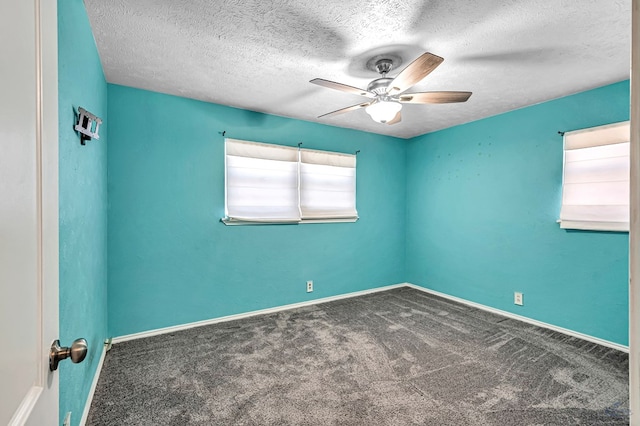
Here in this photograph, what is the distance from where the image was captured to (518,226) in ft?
10.8

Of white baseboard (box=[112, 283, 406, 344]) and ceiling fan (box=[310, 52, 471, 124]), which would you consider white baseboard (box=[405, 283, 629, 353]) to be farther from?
ceiling fan (box=[310, 52, 471, 124])

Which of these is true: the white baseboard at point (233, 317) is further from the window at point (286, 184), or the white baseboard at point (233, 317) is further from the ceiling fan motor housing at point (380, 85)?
the ceiling fan motor housing at point (380, 85)

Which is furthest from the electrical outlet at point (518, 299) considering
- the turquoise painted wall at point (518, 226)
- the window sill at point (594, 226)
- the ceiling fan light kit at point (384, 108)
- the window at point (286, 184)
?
the ceiling fan light kit at point (384, 108)

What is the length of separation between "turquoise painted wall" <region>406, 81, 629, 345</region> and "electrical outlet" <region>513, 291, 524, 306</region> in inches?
2.1

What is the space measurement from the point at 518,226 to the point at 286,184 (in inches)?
106

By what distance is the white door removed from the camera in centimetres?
50

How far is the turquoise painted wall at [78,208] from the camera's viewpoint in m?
1.29

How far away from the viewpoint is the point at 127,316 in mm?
2734

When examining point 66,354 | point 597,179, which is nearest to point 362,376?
point 66,354

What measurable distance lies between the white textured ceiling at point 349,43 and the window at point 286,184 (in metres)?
0.67

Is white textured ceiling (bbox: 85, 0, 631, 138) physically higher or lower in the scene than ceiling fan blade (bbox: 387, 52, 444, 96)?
higher

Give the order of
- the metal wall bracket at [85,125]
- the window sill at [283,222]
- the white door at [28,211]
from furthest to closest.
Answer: the window sill at [283,222] → the metal wall bracket at [85,125] → the white door at [28,211]

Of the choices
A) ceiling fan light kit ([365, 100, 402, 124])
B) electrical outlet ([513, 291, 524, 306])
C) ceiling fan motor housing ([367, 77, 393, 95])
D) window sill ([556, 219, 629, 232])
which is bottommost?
electrical outlet ([513, 291, 524, 306])

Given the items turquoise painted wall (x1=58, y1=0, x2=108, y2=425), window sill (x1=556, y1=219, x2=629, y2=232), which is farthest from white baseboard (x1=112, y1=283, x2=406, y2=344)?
window sill (x1=556, y1=219, x2=629, y2=232)
